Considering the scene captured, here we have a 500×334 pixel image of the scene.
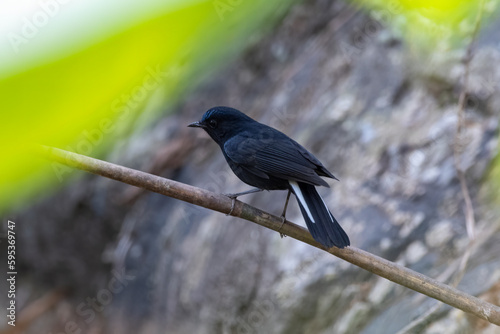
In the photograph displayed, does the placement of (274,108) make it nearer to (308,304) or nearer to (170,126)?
(170,126)

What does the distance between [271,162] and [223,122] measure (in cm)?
58

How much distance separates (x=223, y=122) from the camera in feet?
10.2

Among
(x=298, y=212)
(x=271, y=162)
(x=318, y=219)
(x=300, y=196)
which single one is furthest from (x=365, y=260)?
(x=298, y=212)

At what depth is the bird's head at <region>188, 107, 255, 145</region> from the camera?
121 inches

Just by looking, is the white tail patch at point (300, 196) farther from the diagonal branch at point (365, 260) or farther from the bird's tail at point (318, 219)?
the diagonal branch at point (365, 260)

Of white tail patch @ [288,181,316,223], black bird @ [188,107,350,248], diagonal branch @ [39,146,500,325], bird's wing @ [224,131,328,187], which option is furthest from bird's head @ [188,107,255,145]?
diagonal branch @ [39,146,500,325]

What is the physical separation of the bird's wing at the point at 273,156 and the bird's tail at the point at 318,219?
95mm

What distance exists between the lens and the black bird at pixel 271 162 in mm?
2326

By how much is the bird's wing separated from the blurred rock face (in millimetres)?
959

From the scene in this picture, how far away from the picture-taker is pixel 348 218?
3.76 metres

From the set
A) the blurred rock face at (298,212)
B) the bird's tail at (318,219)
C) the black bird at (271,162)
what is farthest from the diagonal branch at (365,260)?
the blurred rock face at (298,212)

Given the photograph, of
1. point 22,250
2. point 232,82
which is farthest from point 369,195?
point 22,250

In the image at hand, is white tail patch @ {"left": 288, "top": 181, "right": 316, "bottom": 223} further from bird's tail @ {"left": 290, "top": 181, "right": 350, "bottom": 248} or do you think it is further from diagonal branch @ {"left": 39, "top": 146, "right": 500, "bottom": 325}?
diagonal branch @ {"left": 39, "top": 146, "right": 500, "bottom": 325}

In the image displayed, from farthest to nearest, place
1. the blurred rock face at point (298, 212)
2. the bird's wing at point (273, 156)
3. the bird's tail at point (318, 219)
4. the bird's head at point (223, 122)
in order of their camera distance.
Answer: the blurred rock face at point (298, 212) → the bird's head at point (223, 122) → the bird's wing at point (273, 156) → the bird's tail at point (318, 219)
